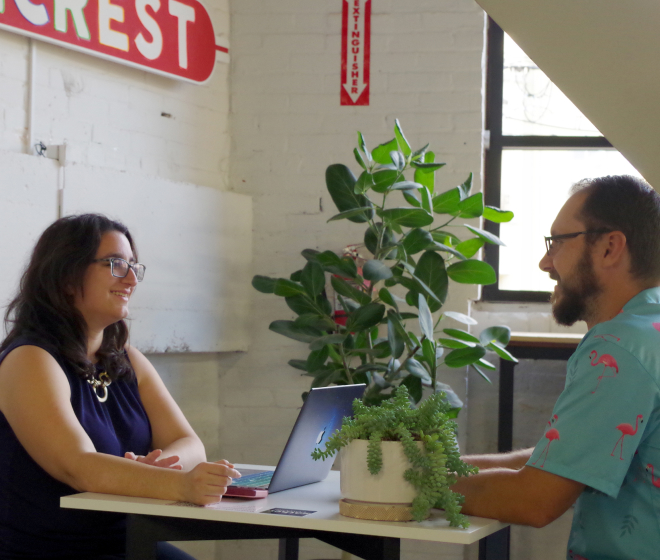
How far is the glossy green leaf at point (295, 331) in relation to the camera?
268 cm

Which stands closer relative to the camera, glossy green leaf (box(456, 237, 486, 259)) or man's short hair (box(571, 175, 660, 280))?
man's short hair (box(571, 175, 660, 280))

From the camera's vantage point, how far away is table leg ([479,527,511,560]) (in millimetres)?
1433

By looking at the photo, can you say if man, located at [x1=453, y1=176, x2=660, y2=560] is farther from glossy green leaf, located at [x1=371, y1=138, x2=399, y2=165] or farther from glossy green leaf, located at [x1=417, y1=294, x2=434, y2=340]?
glossy green leaf, located at [x1=371, y1=138, x2=399, y2=165]

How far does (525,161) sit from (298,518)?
99.9 inches

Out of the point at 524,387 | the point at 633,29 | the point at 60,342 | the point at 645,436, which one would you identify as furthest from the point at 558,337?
the point at 633,29

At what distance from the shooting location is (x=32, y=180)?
7.77 ft

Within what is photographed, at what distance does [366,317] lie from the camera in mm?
2533

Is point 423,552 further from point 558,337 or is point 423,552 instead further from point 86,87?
point 86,87

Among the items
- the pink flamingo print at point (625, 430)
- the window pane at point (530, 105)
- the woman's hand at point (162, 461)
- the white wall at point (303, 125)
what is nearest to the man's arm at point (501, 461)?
the pink flamingo print at point (625, 430)

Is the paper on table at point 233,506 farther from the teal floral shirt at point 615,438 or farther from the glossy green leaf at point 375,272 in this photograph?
the glossy green leaf at point 375,272

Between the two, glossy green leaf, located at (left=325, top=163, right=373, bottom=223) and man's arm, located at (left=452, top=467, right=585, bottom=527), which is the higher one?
glossy green leaf, located at (left=325, top=163, right=373, bottom=223)

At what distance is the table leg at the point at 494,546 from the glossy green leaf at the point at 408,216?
3.99ft

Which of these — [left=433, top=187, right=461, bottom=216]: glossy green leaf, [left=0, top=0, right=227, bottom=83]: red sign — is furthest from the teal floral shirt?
[left=0, top=0, right=227, bottom=83]: red sign

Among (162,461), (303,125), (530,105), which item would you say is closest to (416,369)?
(162,461)
